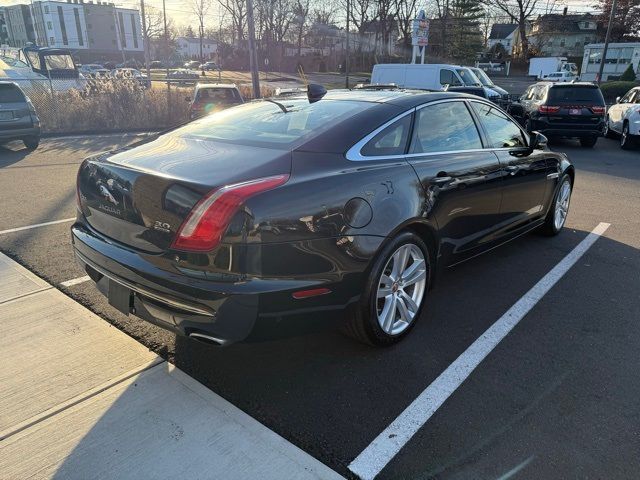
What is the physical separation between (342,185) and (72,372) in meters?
1.89

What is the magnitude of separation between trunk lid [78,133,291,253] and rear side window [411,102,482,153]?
110 centimetres

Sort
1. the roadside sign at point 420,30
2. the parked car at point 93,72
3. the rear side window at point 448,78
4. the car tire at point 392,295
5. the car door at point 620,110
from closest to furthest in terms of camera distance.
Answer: the car tire at point 392,295 → the car door at point 620,110 → the rear side window at point 448,78 → the parked car at point 93,72 → the roadside sign at point 420,30

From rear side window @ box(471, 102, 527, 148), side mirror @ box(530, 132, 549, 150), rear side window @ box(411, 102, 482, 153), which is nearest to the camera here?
rear side window @ box(411, 102, 482, 153)

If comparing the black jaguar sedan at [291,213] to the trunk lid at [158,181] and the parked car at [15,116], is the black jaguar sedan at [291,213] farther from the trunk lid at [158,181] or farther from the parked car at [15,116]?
the parked car at [15,116]

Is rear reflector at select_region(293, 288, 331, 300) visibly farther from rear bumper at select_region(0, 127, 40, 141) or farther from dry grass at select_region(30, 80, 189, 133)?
dry grass at select_region(30, 80, 189, 133)

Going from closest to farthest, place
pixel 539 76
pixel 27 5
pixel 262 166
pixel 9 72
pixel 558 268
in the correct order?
pixel 262 166, pixel 558 268, pixel 9 72, pixel 539 76, pixel 27 5

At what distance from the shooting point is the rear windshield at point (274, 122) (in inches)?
121

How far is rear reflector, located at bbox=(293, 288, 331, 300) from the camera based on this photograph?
253 centimetres

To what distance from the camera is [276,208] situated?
2.43m

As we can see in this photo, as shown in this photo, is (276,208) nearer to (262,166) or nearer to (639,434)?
(262,166)

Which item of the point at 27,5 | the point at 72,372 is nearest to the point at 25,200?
the point at 72,372

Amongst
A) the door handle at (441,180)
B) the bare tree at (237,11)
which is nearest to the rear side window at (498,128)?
the door handle at (441,180)

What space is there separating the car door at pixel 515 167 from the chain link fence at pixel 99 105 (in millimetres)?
13105

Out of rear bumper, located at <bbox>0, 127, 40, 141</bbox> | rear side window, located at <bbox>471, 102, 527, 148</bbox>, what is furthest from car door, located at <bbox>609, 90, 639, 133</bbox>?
rear bumper, located at <bbox>0, 127, 40, 141</bbox>
